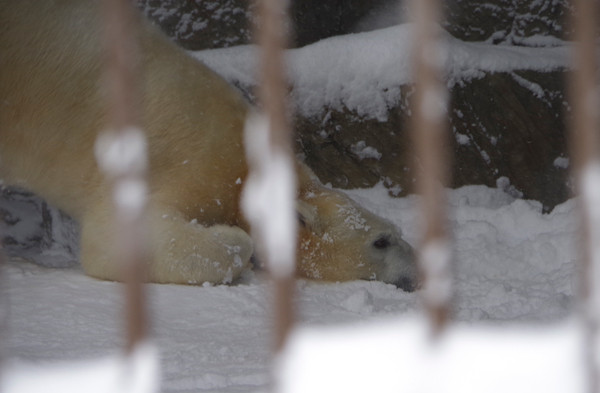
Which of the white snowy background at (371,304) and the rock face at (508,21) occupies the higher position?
the rock face at (508,21)

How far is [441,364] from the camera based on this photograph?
94 cm

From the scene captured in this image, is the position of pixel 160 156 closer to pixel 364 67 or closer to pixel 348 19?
pixel 364 67

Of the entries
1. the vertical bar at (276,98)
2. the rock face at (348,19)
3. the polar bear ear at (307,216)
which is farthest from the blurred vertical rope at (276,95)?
the rock face at (348,19)

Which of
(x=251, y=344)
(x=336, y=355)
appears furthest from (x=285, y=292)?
(x=251, y=344)

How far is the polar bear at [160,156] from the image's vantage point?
2623mm

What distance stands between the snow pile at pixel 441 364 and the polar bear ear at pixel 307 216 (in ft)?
5.88

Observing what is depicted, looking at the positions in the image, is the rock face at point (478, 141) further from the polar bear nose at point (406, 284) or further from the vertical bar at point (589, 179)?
the vertical bar at point (589, 179)

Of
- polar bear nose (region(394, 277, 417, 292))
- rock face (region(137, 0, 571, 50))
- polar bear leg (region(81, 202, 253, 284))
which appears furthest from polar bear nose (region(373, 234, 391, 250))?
rock face (region(137, 0, 571, 50))

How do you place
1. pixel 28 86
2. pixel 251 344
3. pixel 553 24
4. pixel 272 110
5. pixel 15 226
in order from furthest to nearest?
pixel 553 24, pixel 15 226, pixel 28 86, pixel 251 344, pixel 272 110

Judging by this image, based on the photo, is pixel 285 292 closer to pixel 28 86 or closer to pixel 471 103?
pixel 28 86

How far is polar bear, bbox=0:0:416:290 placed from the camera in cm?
262

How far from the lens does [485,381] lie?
96 cm

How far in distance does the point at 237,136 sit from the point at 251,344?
110 centimetres

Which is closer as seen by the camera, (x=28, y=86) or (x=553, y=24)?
(x=28, y=86)
